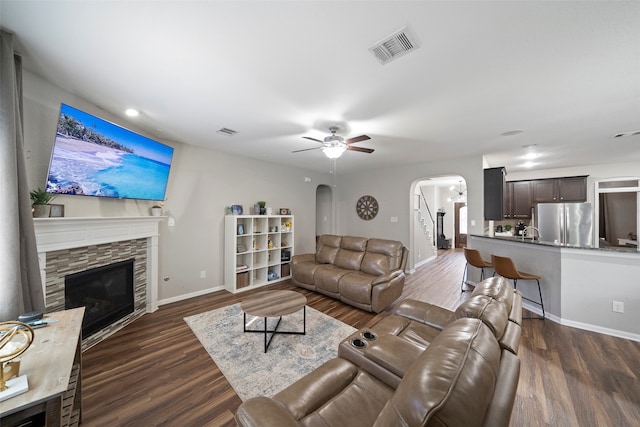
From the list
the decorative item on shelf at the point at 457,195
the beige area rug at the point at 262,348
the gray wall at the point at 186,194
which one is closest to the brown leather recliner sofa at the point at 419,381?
the beige area rug at the point at 262,348

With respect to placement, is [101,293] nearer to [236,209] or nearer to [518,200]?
[236,209]

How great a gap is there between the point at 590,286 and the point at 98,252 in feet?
19.8

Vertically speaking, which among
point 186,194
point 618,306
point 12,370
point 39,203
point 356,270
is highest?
point 186,194

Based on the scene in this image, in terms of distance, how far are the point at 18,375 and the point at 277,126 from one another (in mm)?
2875

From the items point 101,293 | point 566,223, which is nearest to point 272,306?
point 101,293

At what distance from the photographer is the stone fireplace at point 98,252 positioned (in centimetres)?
207

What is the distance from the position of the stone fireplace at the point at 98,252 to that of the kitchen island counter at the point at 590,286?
18.7 feet

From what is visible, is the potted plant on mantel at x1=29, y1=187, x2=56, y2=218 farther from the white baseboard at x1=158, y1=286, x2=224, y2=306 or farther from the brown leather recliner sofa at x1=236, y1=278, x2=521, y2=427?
the brown leather recliner sofa at x1=236, y1=278, x2=521, y2=427

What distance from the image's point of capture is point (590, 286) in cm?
287

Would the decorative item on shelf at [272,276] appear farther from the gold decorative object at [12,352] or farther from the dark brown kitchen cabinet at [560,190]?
the dark brown kitchen cabinet at [560,190]

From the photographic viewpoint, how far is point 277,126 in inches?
119

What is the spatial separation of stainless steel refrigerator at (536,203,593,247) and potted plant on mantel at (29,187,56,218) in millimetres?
7860

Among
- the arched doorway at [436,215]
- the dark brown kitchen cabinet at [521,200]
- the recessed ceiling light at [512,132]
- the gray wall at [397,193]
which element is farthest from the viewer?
the arched doorway at [436,215]

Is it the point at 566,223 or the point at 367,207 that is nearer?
the point at 566,223
